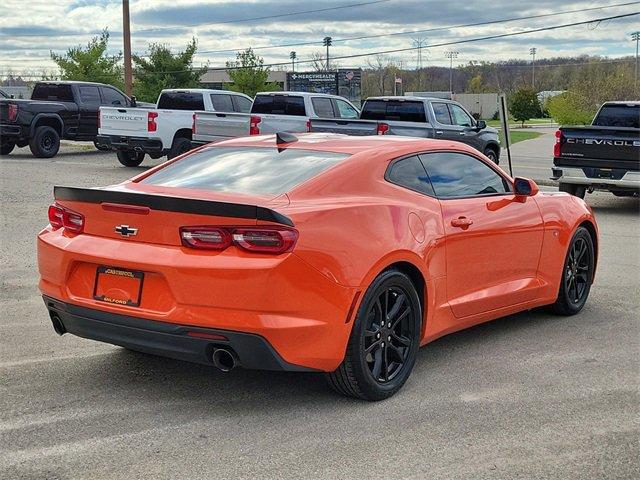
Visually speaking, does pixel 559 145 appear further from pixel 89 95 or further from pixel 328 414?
pixel 89 95

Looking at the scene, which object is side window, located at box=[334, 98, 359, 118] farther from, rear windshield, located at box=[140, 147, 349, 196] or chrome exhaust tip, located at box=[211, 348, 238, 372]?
chrome exhaust tip, located at box=[211, 348, 238, 372]

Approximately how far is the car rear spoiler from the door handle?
60.3 inches

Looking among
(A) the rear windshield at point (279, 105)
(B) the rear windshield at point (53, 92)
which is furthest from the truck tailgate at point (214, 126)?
(B) the rear windshield at point (53, 92)

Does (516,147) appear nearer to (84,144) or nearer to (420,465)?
(84,144)

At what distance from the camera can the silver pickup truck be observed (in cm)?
1883

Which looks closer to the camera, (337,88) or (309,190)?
(309,190)

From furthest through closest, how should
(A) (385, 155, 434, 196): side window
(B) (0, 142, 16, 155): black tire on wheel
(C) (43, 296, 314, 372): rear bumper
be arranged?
(B) (0, 142, 16, 155): black tire on wheel, (A) (385, 155, 434, 196): side window, (C) (43, 296, 314, 372): rear bumper

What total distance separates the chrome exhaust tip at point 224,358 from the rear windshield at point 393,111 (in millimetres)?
15802

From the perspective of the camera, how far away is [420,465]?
411 centimetres

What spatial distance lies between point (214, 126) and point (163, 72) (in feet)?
98.3

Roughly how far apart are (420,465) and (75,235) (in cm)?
233

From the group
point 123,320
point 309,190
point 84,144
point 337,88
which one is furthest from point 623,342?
point 337,88

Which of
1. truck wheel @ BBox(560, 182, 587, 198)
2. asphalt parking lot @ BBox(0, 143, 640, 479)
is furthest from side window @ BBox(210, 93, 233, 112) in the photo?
asphalt parking lot @ BBox(0, 143, 640, 479)

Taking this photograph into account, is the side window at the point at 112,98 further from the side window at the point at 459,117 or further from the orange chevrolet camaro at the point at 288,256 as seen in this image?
the orange chevrolet camaro at the point at 288,256
